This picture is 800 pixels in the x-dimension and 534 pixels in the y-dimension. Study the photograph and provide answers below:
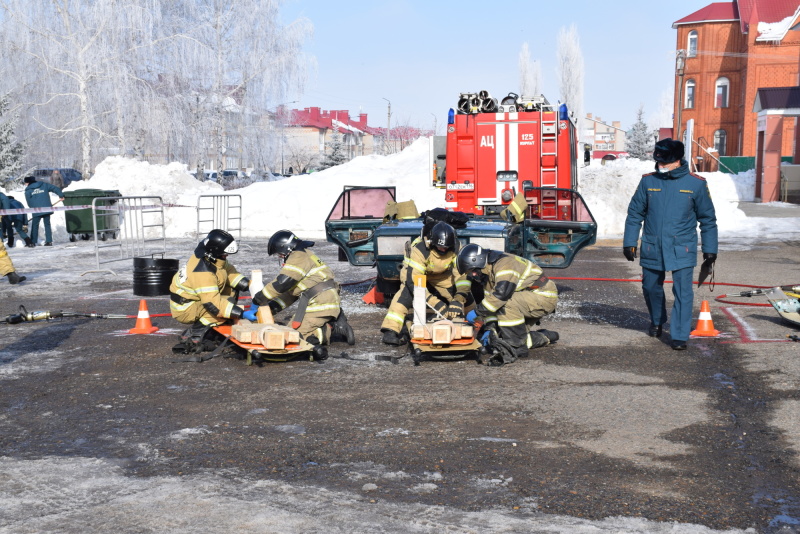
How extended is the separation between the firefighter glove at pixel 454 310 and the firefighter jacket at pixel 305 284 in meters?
1.08

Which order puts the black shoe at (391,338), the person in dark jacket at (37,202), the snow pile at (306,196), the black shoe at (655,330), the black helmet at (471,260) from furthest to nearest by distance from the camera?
the snow pile at (306,196) → the person in dark jacket at (37,202) → the black shoe at (655,330) → the black shoe at (391,338) → the black helmet at (471,260)

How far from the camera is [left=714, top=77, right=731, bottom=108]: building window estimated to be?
5581 centimetres

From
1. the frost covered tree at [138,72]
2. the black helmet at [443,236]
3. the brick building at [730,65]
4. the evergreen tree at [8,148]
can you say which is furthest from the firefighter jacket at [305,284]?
the brick building at [730,65]

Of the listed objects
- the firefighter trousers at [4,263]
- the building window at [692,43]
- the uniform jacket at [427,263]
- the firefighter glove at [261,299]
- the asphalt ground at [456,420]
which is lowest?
the asphalt ground at [456,420]

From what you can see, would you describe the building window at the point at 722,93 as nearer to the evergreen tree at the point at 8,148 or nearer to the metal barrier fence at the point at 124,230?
the evergreen tree at the point at 8,148

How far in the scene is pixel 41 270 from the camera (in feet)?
50.1

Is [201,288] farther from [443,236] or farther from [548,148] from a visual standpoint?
[548,148]

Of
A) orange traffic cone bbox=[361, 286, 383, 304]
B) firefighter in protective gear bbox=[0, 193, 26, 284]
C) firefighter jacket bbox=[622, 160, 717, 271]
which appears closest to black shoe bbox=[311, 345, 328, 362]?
firefighter jacket bbox=[622, 160, 717, 271]

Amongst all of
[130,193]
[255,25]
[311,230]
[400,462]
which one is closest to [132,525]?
[400,462]

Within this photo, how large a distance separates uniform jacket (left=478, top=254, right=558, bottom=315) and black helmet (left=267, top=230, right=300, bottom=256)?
1.88 m

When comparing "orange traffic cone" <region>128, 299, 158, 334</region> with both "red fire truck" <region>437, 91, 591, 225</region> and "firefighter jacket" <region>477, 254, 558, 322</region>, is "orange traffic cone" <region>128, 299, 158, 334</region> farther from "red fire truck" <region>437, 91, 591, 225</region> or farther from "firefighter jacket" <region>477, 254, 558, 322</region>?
"red fire truck" <region>437, 91, 591, 225</region>

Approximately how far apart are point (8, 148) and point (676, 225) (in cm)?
3142

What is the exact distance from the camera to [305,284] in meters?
8.13

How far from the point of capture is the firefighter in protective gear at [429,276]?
8.08 meters
